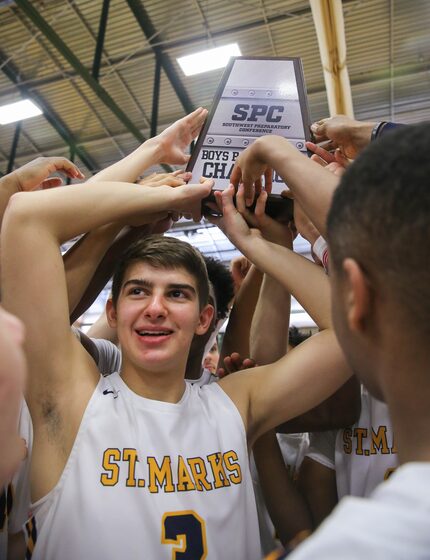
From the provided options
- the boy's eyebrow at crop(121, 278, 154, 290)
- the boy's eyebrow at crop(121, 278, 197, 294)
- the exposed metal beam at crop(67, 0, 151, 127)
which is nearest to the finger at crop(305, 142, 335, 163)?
the boy's eyebrow at crop(121, 278, 197, 294)

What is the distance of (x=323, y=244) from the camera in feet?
5.80

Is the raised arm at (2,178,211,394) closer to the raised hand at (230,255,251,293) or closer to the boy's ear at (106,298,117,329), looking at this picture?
the boy's ear at (106,298,117,329)

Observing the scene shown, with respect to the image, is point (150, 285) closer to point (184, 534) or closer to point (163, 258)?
point (163, 258)

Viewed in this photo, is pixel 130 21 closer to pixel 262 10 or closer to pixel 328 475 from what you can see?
pixel 262 10

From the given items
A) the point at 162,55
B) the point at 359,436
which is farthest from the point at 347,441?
the point at 162,55

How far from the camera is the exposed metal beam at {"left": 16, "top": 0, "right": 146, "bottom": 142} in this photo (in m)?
5.17

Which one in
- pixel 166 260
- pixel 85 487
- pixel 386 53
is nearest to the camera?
pixel 85 487

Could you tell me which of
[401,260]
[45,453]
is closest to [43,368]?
A: [45,453]

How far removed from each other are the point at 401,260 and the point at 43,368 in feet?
3.45

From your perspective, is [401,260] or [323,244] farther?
[323,244]

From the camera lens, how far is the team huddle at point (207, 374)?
30.0 inches

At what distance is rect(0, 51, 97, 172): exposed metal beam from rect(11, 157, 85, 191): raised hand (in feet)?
17.3

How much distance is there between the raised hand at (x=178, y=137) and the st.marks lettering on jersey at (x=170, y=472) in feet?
4.23

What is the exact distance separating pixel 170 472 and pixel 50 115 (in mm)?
7245
